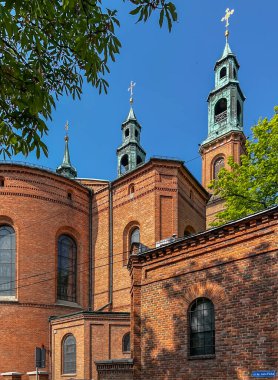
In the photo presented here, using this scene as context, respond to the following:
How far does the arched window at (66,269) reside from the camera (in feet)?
83.8

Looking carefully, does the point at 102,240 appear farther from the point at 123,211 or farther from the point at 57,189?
the point at 57,189

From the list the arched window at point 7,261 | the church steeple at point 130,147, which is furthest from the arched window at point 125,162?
the arched window at point 7,261

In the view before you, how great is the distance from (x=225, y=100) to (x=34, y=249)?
27949 mm

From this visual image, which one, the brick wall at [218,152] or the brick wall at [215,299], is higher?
the brick wall at [218,152]

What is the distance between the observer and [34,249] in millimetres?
24531

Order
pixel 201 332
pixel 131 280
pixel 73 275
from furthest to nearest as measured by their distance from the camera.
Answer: pixel 73 275 < pixel 131 280 < pixel 201 332

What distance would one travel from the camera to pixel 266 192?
2111cm

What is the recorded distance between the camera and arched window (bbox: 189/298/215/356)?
1122cm

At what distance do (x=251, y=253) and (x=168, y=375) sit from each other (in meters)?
4.13

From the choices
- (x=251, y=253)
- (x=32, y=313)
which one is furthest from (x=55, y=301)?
(x=251, y=253)

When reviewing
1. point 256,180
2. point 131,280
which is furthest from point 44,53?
point 256,180

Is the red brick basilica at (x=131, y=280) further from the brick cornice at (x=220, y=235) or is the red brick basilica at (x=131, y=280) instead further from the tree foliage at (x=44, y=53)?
the tree foliage at (x=44, y=53)

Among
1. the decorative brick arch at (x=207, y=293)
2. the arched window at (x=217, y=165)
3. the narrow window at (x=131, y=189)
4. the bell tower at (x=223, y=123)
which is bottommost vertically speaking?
the decorative brick arch at (x=207, y=293)

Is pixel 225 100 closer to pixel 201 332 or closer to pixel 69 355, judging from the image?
pixel 69 355
